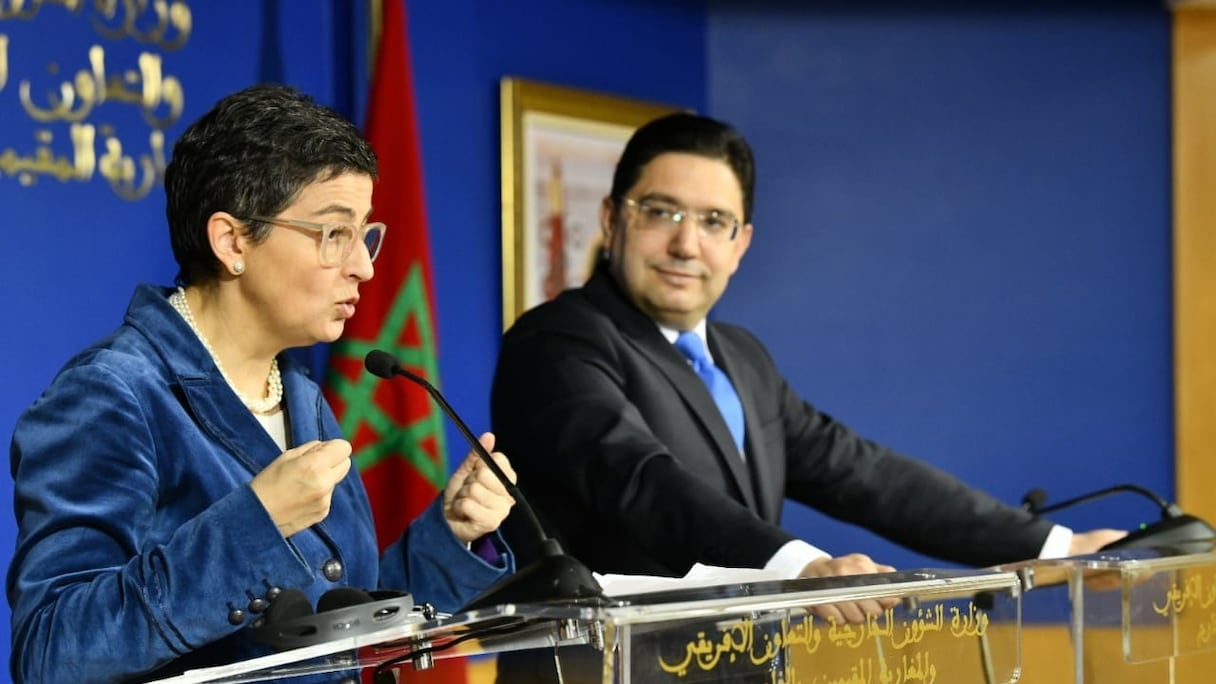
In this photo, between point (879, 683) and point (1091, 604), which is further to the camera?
point (1091, 604)

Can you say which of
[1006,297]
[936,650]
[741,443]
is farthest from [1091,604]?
[1006,297]

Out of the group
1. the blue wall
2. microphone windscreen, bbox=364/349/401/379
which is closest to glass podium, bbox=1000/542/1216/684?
microphone windscreen, bbox=364/349/401/379

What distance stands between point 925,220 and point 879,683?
3326 mm

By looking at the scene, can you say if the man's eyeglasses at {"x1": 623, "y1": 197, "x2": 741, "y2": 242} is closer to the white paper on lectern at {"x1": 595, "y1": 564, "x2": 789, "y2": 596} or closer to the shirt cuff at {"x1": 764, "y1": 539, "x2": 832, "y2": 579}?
the shirt cuff at {"x1": 764, "y1": 539, "x2": 832, "y2": 579}

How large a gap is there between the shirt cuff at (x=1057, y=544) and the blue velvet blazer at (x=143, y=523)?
1.49m

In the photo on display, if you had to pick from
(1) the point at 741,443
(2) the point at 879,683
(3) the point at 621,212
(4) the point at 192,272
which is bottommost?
(2) the point at 879,683

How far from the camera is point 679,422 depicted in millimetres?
2834

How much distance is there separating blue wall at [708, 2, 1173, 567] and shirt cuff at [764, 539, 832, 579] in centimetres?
262

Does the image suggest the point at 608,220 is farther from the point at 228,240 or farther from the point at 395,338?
the point at 228,240

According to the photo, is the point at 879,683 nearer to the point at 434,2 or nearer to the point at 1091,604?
the point at 1091,604

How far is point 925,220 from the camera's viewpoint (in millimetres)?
4992

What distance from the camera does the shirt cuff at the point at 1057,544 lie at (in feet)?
9.61

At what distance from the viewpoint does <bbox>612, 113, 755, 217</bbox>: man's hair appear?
2982 mm

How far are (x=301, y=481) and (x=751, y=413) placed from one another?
1481mm
